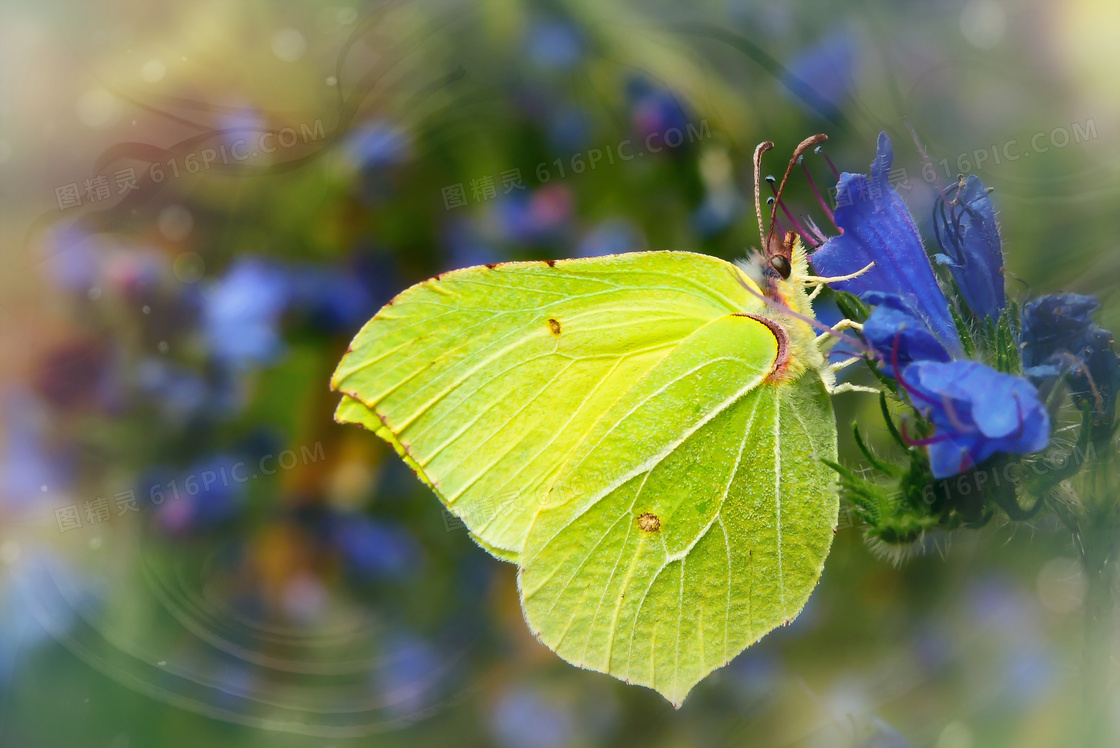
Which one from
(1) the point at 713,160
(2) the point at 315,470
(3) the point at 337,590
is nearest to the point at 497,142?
(1) the point at 713,160

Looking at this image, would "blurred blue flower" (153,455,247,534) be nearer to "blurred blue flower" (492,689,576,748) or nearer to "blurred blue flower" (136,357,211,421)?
"blurred blue flower" (136,357,211,421)

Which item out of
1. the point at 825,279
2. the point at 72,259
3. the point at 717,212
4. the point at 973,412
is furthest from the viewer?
the point at 72,259

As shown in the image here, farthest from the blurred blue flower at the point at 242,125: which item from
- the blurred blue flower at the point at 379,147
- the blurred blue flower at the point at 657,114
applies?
the blurred blue flower at the point at 657,114

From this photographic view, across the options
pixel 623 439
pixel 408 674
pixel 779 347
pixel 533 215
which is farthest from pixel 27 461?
pixel 779 347

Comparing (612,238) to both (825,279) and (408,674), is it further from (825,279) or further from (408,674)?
(408,674)

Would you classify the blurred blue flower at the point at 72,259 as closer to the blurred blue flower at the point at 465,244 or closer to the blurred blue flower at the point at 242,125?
the blurred blue flower at the point at 242,125

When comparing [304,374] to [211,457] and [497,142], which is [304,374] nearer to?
[211,457]
